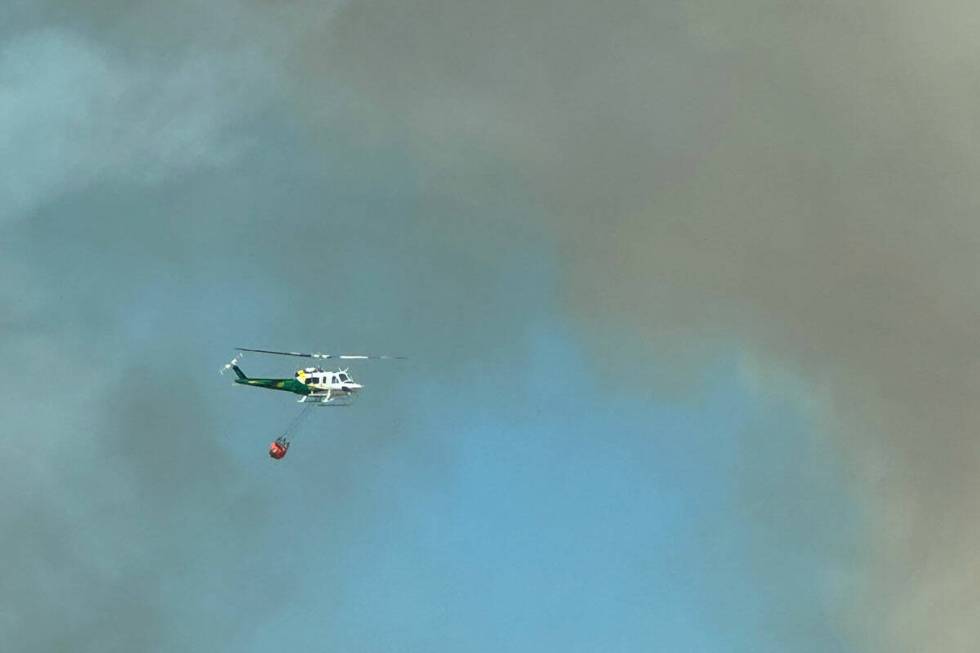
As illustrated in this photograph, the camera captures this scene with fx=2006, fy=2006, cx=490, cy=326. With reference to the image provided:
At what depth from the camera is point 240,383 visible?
130375mm

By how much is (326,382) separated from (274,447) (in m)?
5.39

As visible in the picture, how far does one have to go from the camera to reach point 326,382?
127 meters

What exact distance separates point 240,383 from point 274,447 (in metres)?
7.17

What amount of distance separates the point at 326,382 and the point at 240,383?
684 centimetres

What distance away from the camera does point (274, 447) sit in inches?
4921
